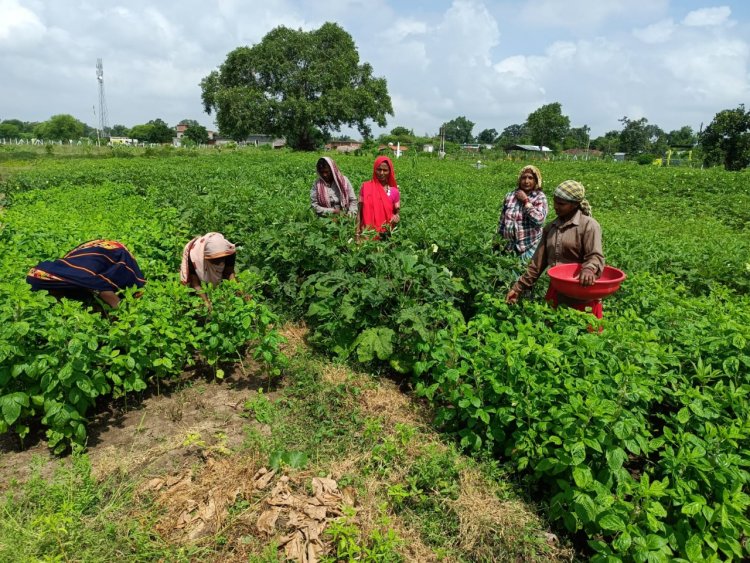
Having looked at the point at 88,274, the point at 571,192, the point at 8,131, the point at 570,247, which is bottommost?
the point at 88,274

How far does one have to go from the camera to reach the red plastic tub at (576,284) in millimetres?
3279

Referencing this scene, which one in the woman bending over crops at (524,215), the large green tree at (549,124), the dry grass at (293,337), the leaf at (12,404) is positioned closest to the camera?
the leaf at (12,404)

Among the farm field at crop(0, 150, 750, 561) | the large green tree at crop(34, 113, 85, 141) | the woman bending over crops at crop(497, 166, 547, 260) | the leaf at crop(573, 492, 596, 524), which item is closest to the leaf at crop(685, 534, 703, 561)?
the farm field at crop(0, 150, 750, 561)

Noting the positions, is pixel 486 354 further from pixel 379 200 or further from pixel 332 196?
pixel 332 196

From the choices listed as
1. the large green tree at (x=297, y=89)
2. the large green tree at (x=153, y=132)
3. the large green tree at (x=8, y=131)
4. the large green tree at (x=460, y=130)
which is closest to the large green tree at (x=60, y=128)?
the large green tree at (x=153, y=132)

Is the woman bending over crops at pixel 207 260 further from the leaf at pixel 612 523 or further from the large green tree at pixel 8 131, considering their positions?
the large green tree at pixel 8 131

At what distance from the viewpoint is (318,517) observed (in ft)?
8.04

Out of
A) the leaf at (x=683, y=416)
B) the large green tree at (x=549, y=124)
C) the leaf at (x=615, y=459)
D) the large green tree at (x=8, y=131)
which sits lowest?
the leaf at (x=615, y=459)

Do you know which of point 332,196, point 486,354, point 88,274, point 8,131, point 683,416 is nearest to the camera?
point 683,416

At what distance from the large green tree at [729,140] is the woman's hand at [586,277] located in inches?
1375

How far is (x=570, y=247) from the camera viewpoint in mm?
3633

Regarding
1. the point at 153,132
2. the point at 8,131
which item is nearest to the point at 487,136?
the point at 153,132

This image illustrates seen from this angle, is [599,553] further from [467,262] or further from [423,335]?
[467,262]

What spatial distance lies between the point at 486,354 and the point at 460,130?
130 meters
